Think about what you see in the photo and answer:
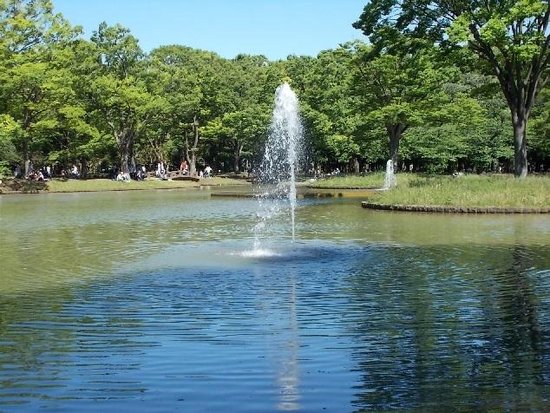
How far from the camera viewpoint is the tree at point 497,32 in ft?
94.5

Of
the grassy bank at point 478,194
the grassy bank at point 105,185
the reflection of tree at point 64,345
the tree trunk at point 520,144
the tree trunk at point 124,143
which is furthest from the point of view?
the tree trunk at point 124,143

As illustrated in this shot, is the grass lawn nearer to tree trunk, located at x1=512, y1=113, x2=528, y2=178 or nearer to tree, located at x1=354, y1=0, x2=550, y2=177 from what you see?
tree, located at x1=354, y1=0, x2=550, y2=177

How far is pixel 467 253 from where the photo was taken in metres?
15.3

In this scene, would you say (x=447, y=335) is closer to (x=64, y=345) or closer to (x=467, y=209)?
(x=64, y=345)

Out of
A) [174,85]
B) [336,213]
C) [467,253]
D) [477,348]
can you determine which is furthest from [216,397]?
[174,85]

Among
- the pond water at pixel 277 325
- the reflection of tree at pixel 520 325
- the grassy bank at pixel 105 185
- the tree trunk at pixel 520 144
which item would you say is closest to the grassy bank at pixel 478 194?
the tree trunk at pixel 520 144

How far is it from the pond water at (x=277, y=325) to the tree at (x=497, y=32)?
13.4 meters

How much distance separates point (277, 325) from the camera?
28.7 feet

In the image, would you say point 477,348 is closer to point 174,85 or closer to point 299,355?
point 299,355

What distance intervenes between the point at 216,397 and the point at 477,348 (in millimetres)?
3108

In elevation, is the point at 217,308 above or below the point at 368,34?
below

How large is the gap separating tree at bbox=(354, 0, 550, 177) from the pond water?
44.0 feet

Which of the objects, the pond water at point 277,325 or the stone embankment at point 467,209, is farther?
the stone embankment at point 467,209

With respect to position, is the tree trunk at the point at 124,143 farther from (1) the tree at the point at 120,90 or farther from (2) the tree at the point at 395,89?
(2) the tree at the point at 395,89
